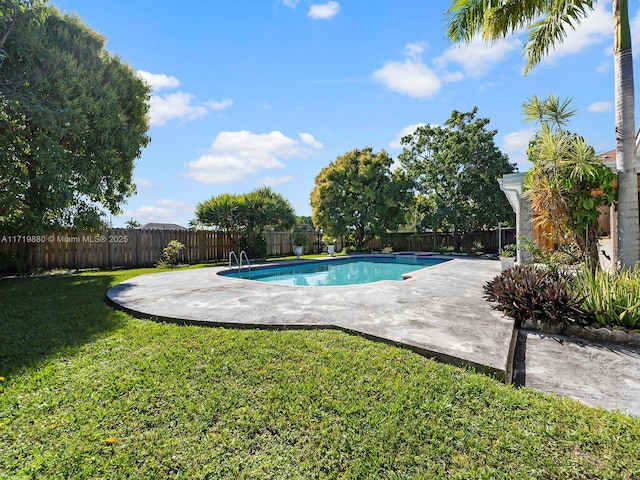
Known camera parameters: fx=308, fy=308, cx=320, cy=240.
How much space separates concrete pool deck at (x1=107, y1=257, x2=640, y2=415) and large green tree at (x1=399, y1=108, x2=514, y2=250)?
1417 cm

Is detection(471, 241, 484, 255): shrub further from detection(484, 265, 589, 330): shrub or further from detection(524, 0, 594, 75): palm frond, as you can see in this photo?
detection(484, 265, 589, 330): shrub

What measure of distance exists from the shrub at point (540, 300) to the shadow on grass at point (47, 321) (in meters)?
5.80

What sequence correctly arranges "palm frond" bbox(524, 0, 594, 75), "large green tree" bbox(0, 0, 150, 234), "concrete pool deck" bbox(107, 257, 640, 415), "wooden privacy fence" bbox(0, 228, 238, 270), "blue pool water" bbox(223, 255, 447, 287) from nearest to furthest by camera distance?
"concrete pool deck" bbox(107, 257, 640, 415)
"palm frond" bbox(524, 0, 594, 75)
"large green tree" bbox(0, 0, 150, 234)
"blue pool water" bbox(223, 255, 447, 287)
"wooden privacy fence" bbox(0, 228, 238, 270)

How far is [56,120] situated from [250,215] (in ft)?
28.3

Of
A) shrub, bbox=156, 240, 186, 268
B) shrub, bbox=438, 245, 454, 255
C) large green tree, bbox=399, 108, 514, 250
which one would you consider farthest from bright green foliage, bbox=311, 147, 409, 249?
shrub, bbox=156, 240, 186, 268

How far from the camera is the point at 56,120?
318 inches

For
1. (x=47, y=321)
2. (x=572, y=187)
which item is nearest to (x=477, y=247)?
(x=572, y=187)

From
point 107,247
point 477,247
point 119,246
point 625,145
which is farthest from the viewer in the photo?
point 477,247

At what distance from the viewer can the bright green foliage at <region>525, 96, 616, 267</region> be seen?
515 centimetres

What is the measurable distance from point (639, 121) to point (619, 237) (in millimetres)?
2247

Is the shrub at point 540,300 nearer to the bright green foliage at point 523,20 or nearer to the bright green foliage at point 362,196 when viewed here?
the bright green foliage at point 523,20

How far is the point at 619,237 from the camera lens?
16.5ft

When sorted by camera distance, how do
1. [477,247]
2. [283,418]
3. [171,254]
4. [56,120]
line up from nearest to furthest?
[283,418], [56,120], [171,254], [477,247]

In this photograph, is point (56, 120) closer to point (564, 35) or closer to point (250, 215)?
point (250, 215)
